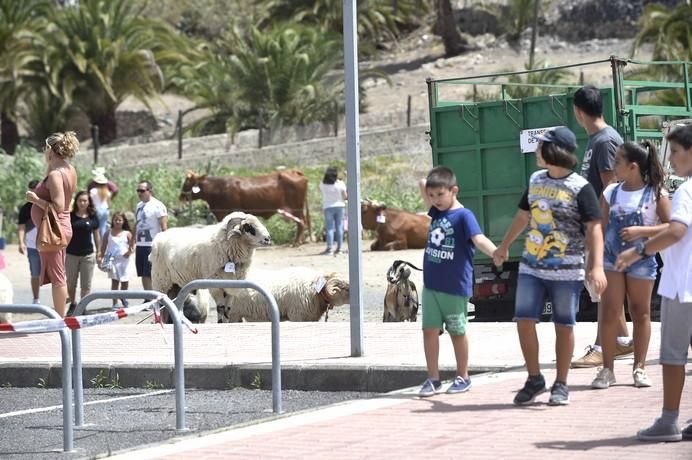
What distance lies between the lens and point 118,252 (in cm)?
1991

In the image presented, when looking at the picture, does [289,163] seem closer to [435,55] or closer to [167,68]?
[167,68]

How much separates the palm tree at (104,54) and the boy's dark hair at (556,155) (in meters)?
35.1

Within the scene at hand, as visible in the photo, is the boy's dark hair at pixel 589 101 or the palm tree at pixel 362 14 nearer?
the boy's dark hair at pixel 589 101

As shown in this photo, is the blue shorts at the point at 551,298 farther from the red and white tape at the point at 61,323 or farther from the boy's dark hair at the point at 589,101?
the red and white tape at the point at 61,323

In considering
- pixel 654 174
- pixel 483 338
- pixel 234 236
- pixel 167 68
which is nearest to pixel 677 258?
pixel 654 174

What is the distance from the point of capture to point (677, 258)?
7559mm

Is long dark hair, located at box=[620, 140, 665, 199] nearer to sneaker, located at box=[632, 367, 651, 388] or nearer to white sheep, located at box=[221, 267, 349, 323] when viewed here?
sneaker, located at box=[632, 367, 651, 388]

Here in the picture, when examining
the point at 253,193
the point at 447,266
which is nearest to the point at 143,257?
the point at 447,266

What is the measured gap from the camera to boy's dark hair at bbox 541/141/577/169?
862 cm

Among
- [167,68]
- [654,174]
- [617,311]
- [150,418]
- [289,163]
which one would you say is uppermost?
[167,68]

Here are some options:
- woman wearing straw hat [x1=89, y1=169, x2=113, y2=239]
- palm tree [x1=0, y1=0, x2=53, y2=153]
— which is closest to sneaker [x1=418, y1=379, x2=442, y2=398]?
woman wearing straw hat [x1=89, y1=169, x2=113, y2=239]

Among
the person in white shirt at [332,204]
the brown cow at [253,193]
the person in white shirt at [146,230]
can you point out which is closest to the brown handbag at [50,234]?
the person in white shirt at [146,230]

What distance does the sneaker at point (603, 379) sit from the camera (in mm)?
9125

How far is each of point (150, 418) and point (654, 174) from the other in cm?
406
